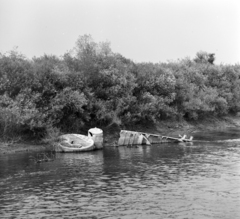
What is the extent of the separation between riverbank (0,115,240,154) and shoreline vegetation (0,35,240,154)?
231 mm

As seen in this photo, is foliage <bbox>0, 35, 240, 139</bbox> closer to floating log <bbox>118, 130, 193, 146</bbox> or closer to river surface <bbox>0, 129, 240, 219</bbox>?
floating log <bbox>118, 130, 193, 146</bbox>

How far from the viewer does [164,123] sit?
82.8 m

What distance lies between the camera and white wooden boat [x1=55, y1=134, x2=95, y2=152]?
180 ft

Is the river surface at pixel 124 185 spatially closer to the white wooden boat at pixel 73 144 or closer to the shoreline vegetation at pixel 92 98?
the white wooden boat at pixel 73 144

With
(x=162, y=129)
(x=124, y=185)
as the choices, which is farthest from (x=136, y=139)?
(x=124, y=185)

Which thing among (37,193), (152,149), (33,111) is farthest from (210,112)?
(37,193)

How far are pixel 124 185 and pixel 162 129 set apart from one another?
152 feet

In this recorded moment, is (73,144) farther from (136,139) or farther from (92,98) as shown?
(92,98)

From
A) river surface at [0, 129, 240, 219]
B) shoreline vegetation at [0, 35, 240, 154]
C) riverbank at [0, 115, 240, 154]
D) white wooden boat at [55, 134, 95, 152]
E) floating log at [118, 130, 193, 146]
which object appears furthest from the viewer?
floating log at [118, 130, 193, 146]

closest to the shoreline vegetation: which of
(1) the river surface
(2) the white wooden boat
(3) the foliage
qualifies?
(3) the foliage

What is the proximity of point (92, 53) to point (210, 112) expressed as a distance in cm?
3860

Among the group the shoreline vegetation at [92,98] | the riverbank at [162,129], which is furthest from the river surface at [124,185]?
the shoreline vegetation at [92,98]

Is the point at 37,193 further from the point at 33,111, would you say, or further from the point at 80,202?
the point at 33,111

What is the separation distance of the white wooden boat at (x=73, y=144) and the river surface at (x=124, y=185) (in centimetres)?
246
